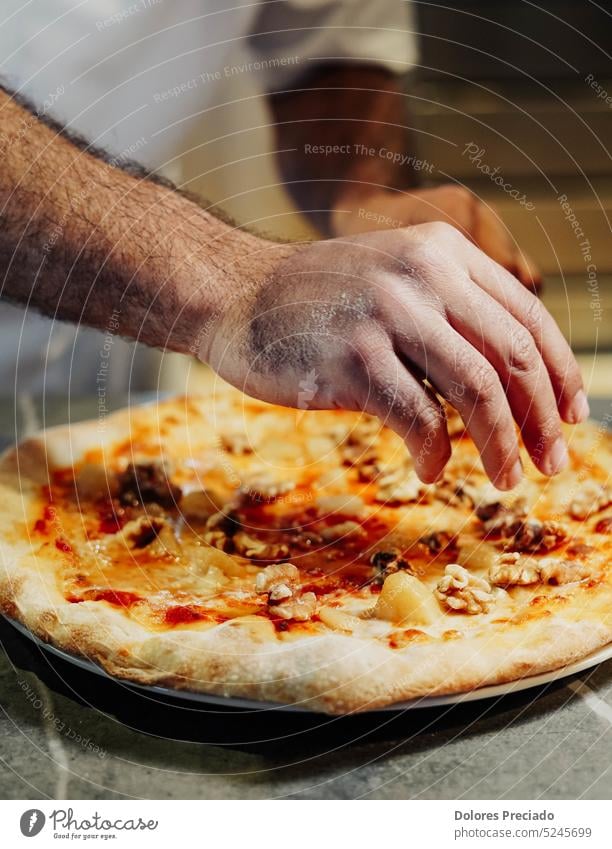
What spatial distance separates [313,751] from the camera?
580 millimetres

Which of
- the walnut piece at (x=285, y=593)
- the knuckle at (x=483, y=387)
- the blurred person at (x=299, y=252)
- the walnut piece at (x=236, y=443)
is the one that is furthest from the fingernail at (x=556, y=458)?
the walnut piece at (x=236, y=443)

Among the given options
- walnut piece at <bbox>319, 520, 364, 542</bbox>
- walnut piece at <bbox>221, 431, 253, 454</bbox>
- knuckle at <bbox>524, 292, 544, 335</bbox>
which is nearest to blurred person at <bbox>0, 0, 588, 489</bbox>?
knuckle at <bbox>524, 292, 544, 335</bbox>

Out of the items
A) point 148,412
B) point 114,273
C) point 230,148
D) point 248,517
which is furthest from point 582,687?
point 230,148

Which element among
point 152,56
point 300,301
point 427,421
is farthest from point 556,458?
point 152,56

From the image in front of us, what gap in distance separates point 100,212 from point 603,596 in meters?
0.49

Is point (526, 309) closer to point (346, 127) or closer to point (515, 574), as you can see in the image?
point (515, 574)

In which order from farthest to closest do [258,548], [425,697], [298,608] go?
1. [258,548]
2. [298,608]
3. [425,697]

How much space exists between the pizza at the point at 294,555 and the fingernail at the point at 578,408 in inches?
3.8

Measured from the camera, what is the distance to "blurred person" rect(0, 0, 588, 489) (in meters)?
0.67

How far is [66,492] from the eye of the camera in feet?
2.86

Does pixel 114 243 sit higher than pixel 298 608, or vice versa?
pixel 114 243

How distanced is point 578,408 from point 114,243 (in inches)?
16.0

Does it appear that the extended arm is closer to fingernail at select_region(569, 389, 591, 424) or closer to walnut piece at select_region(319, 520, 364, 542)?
fingernail at select_region(569, 389, 591, 424)
